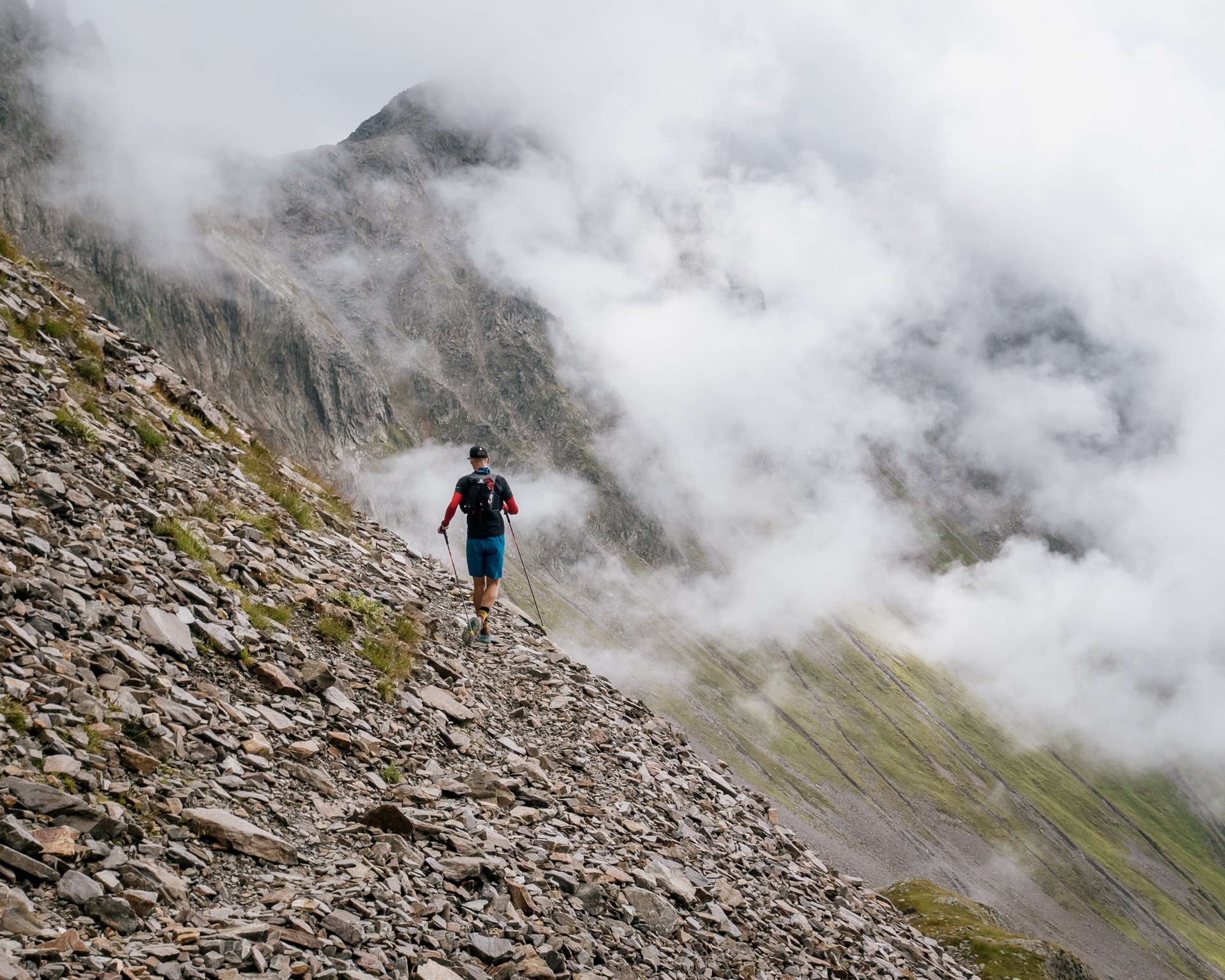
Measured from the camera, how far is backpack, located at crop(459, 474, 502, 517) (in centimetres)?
1859

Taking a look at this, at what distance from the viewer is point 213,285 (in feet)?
578

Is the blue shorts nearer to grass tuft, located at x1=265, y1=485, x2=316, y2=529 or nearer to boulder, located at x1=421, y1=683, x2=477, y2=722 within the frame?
grass tuft, located at x1=265, y1=485, x2=316, y2=529

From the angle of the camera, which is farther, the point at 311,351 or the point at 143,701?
the point at 311,351

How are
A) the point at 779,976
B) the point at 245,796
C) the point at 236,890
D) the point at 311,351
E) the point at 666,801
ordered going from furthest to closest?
the point at 311,351 → the point at 666,801 → the point at 779,976 → the point at 245,796 → the point at 236,890

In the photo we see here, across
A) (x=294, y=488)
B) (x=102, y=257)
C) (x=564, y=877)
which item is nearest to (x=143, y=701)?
(x=564, y=877)

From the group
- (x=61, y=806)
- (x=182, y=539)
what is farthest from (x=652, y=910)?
(x=182, y=539)

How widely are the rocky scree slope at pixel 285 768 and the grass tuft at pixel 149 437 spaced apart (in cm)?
5

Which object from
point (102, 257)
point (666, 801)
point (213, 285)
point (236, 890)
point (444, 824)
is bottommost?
point (236, 890)

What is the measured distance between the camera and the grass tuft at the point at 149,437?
15.2m

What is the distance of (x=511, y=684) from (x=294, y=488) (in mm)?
8226

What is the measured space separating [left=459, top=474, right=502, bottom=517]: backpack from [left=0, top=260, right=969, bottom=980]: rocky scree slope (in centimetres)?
250

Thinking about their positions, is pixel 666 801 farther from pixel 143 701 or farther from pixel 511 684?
pixel 143 701

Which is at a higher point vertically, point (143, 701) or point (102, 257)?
point (102, 257)

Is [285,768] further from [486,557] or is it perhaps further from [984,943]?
[984,943]
